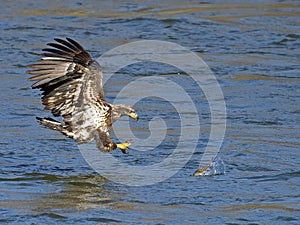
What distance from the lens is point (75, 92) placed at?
299 inches

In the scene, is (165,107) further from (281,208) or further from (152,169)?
(281,208)

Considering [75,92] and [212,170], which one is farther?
[212,170]

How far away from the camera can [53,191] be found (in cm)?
743

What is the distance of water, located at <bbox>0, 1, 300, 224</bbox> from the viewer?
22.8 feet

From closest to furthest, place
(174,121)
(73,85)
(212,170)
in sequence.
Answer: (73,85), (212,170), (174,121)

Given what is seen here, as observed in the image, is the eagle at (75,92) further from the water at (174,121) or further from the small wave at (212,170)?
the small wave at (212,170)

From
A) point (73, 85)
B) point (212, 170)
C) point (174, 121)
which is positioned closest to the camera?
point (73, 85)

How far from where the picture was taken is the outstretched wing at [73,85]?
7387 mm

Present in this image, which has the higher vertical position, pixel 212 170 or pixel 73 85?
pixel 73 85

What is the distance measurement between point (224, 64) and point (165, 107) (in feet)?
5.67

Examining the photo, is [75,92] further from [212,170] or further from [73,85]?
[212,170]

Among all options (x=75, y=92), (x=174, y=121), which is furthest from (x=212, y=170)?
(x=174, y=121)

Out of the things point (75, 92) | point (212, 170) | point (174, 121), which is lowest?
point (212, 170)

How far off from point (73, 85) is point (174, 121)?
2110 millimetres
